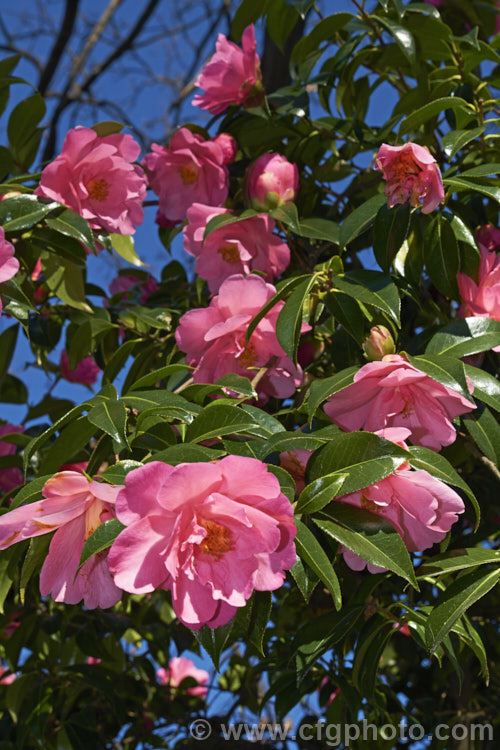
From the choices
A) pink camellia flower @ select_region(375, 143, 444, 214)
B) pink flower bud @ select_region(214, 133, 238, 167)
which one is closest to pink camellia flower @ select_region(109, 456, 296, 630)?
pink camellia flower @ select_region(375, 143, 444, 214)

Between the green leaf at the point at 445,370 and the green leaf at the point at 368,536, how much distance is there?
0.16 m

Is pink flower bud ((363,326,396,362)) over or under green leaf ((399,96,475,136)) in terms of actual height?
under

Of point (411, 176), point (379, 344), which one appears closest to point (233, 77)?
point (411, 176)

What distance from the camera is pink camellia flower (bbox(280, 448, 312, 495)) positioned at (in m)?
0.84

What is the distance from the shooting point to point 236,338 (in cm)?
105

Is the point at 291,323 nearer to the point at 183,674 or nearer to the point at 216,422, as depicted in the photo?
the point at 216,422

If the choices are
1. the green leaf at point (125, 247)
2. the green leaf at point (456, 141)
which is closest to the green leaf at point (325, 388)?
the green leaf at point (456, 141)

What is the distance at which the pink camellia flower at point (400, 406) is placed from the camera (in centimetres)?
86

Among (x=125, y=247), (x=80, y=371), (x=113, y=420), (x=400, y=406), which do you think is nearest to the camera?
(x=113, y=420)

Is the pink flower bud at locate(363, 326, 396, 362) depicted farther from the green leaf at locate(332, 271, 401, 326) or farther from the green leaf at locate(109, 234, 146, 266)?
the green leaf at locate(109, 234, 146, 266)

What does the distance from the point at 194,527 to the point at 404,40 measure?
0.88 meters

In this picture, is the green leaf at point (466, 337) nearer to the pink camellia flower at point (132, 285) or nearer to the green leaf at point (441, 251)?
the green leaf at point (441, 251)

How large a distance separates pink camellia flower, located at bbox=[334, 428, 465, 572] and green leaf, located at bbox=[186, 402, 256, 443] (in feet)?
0.43

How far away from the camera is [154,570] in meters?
0.70
